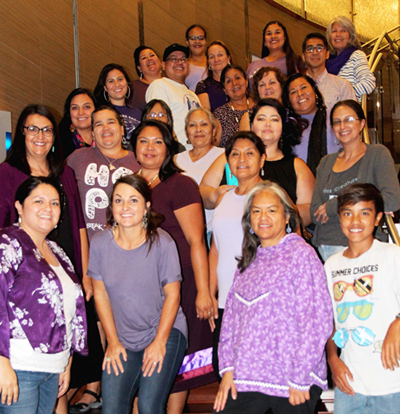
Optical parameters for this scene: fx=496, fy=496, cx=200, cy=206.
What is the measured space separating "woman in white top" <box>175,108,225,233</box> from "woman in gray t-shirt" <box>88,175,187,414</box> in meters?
1.17

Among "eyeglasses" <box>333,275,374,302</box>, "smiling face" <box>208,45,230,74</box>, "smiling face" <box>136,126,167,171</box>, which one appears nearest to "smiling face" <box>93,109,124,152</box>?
"smiling face" <box>136,126,167,171</box>

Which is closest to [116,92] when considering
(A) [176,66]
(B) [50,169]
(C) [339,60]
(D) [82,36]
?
(A) [176,66]

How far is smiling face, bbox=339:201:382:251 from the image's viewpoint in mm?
2367

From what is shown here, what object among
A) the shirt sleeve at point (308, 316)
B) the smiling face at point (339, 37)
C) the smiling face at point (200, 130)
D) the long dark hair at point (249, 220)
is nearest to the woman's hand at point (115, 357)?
the long dark hair at point (249, 220)

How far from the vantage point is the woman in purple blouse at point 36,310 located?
2.01 meters

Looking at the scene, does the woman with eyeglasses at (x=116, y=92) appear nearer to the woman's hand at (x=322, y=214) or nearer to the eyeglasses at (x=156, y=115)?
the eyeglasses at (x=156, y=115)

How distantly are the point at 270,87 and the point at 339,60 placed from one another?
122 centimetres

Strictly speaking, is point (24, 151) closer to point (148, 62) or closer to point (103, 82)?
point (103, 82)

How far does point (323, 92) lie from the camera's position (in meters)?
4.20

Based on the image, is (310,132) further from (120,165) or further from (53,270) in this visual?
(53,270)

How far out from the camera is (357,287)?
2289 mm

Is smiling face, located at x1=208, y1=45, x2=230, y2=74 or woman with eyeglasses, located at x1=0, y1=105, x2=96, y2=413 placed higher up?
smiling face, located at x1=208, y1=45, x2=230, y2=74

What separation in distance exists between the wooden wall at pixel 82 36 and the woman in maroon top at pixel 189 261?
2424 mm

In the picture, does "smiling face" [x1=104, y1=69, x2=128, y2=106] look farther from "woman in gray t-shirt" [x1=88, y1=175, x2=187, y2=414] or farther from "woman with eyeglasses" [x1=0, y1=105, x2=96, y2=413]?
"woman in gray t-shirt" [x1=88, y1=175, x2=187, y2=414]
